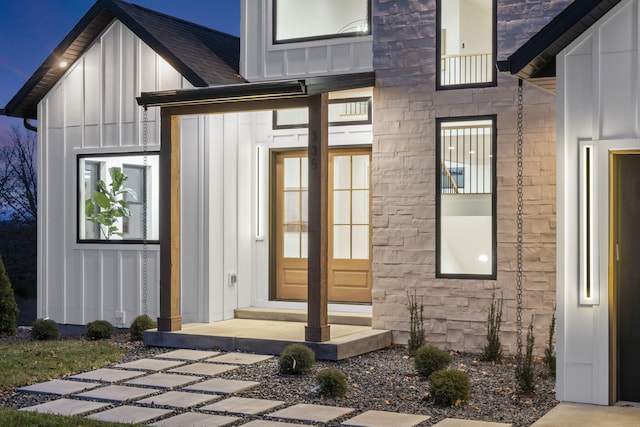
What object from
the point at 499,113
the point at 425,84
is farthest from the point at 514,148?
the point at 425,84

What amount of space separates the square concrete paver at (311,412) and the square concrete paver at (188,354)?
269cm

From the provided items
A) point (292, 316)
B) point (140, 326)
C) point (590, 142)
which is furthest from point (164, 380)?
point (590, 142)

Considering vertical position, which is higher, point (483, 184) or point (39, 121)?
point (39, 121)

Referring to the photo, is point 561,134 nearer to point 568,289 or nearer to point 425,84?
point 568,289

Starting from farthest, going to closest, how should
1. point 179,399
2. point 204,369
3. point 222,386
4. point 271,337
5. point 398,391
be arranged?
point 271,337, point 204,369, point 222,386, point 398,391, point 179,399

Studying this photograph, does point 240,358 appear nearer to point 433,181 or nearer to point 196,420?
point 196,420

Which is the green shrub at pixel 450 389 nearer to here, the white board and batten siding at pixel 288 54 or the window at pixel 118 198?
the white board and batten siding at pixel 288 54

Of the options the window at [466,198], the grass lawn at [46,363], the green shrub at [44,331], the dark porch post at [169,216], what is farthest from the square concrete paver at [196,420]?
the green shrub at [44,331]

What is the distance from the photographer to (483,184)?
1124cm

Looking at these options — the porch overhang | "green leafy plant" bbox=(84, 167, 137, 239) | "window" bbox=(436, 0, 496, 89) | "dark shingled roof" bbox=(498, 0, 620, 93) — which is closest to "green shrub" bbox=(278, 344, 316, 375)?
the porch overhang

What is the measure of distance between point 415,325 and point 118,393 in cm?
410

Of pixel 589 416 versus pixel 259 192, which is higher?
pixel 259 192

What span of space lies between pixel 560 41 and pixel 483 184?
3.29 metres

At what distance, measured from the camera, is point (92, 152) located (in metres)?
13.6
